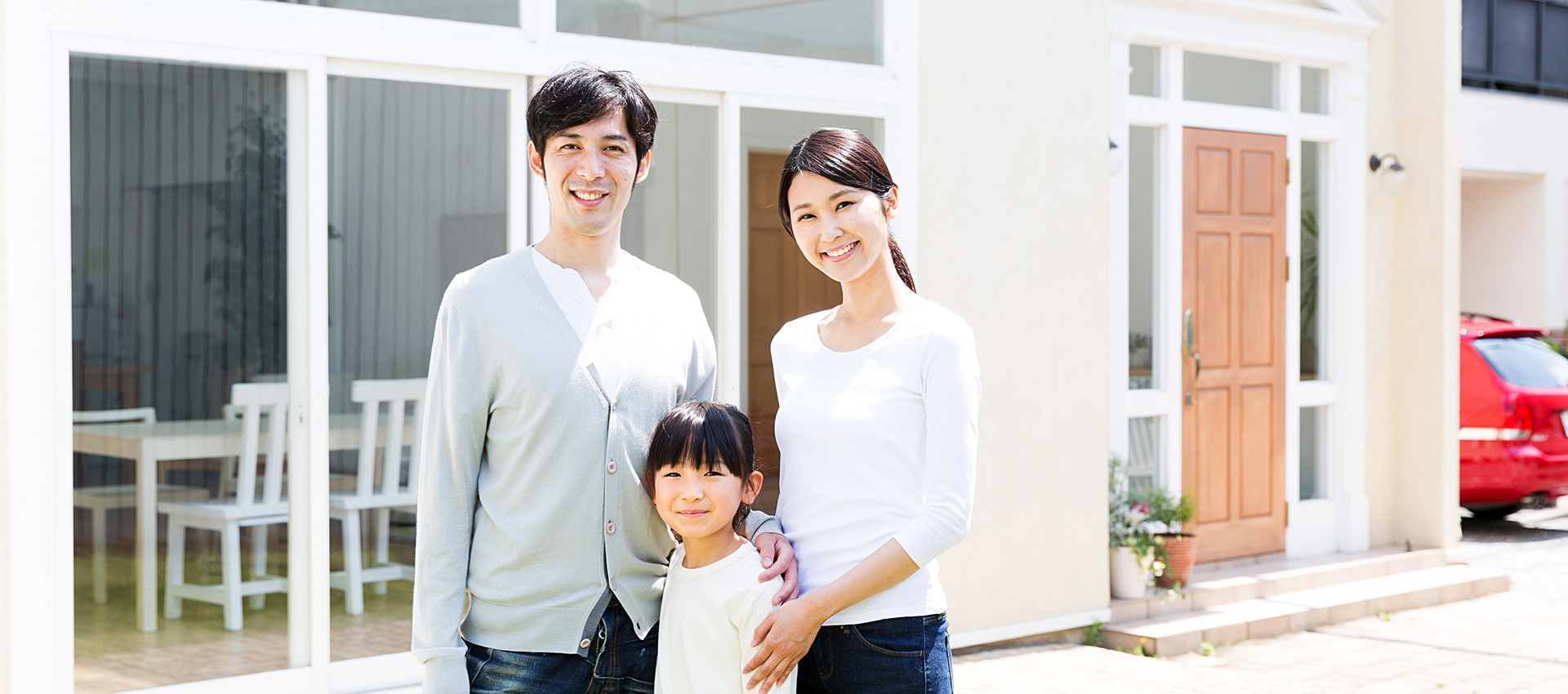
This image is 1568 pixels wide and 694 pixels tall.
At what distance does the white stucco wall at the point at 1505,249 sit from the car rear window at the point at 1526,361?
5.83 metres

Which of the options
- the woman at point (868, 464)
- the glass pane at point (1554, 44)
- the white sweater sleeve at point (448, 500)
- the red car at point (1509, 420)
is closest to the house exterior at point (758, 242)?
the red car at point (1509, 420)

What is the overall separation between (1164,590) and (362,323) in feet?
11.8

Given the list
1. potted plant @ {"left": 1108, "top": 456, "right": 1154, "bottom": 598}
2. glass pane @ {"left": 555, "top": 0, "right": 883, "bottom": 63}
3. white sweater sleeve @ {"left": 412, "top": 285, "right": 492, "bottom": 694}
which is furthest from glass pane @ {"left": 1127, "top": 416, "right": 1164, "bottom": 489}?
white sweater sleeve @ {"left": 412, "top": 285, "right": 492, "bottom": 694}

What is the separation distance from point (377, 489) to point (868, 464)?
3263 millimetres

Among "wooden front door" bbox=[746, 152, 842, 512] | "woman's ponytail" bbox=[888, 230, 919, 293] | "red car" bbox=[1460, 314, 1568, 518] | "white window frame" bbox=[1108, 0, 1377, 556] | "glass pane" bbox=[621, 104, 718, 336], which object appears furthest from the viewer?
"red car" bbox=[1460, 314, 1568, 518]

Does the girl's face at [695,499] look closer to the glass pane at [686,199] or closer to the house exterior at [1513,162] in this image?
the glass pane at [686,199]

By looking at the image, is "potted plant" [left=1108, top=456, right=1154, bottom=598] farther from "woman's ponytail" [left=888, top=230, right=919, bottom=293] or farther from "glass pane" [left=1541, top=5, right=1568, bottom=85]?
"glass pane" [left=1541, top=5, right=1568, bottom=85]

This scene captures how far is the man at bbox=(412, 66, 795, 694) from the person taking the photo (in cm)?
202

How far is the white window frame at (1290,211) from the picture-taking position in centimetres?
630

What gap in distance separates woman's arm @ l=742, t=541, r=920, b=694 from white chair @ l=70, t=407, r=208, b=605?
2333 mm

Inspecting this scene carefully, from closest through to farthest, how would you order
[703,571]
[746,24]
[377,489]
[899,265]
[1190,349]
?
[703,571] < [899,265] < [746,24] < [377,489] < [1190,349]

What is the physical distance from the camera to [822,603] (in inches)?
81.3

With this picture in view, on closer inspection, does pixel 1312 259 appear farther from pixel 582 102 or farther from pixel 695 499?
pixel 582 102

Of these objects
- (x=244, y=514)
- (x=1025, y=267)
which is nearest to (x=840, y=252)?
(x=244, y=514)
